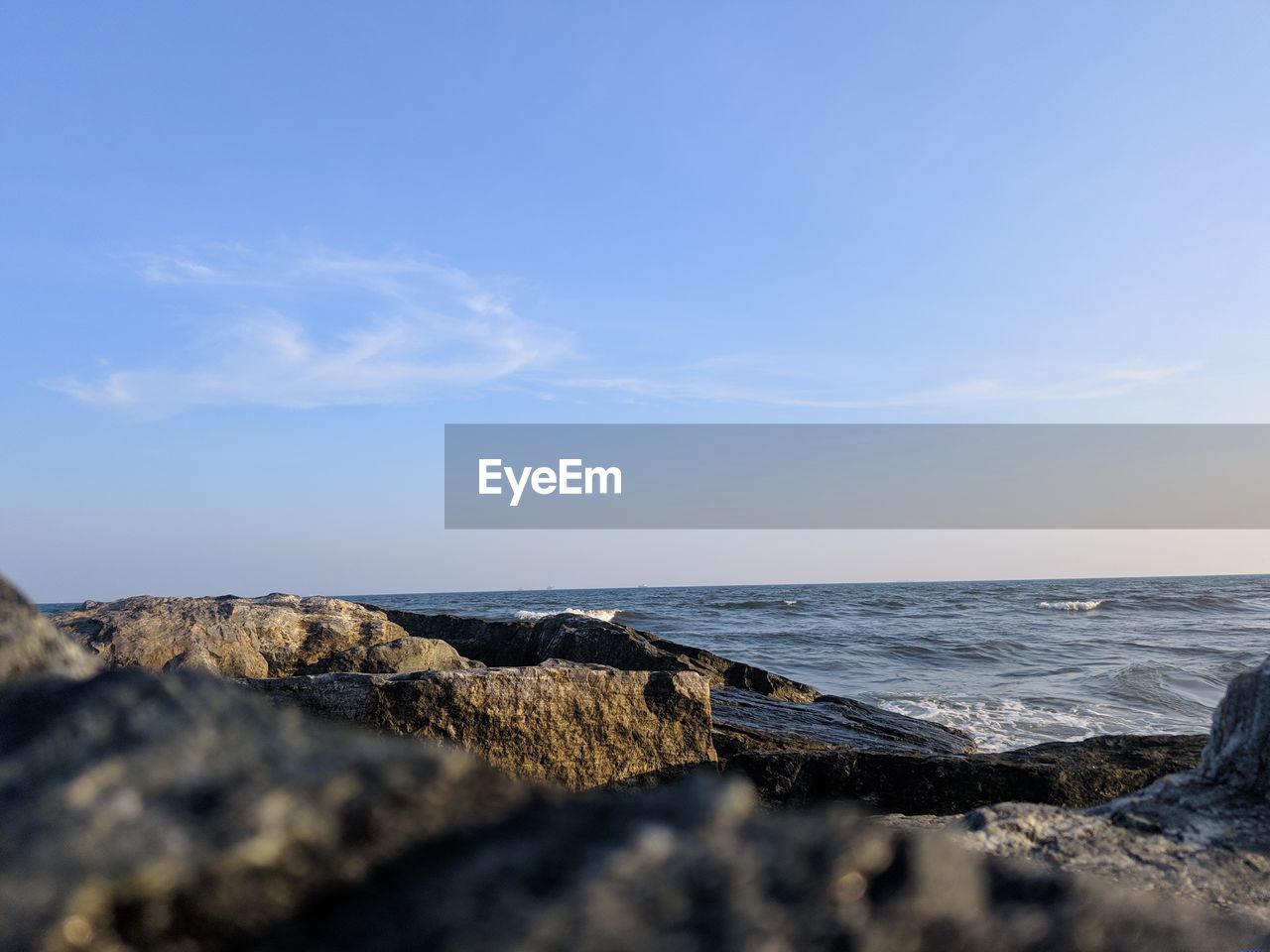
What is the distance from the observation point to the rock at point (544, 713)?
436 cm

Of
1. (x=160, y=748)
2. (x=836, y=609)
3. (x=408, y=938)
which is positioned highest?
(x=160, y=748)

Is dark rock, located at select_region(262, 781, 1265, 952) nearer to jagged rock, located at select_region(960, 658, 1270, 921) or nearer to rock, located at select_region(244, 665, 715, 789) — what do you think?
jagged rock, located at select_region(960, 658, 1270, 921)

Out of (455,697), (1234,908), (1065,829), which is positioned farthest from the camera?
(455,697)

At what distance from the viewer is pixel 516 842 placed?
751mm

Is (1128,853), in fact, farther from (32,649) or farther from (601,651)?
(601,651)

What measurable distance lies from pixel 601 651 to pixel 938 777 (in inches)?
256

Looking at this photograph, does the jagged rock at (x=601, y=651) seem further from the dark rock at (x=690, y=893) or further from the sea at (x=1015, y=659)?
the dark rock at (x=690, y=893)

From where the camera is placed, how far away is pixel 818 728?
7.62 meters

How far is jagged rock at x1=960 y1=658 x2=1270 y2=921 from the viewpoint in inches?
85.7

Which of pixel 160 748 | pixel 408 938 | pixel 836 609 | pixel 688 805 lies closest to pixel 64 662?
pixel 160 748

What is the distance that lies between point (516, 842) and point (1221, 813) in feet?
8.93

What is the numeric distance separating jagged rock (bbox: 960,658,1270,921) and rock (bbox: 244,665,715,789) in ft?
8.65

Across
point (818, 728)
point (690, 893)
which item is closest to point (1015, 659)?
point (818, 728)

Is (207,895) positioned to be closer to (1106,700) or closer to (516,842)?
(516,842)
